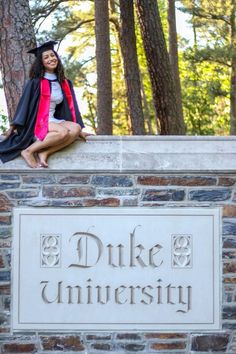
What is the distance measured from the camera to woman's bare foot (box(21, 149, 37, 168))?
23.2ft

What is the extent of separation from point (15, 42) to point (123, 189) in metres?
2.96

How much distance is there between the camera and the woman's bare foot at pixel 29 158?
708cm

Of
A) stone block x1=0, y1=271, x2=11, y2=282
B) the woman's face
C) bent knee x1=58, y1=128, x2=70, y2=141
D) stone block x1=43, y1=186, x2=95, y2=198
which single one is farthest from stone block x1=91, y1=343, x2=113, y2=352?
the woman's face

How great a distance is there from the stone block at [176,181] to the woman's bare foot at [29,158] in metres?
0.93

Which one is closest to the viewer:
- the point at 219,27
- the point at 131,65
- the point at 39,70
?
the point at 39,70

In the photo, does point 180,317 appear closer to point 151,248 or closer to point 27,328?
point 151,248

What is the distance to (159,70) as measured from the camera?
11.9 metres

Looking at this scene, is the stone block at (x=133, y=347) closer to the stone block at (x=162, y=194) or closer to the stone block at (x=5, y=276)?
the stone block at (x=5, y=276)

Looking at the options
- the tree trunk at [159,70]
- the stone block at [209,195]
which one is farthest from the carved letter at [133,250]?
the tree trunk at [159,70]

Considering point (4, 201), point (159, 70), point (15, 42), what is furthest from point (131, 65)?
point (4, 201)

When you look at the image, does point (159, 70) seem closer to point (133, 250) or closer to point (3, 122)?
point (133, 250)

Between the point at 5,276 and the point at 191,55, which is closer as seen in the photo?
the point at 5,276

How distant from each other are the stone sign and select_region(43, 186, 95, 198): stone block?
13cm

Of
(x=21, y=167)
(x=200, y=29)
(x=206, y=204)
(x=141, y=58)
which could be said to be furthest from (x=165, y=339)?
(x=141, y=58)
